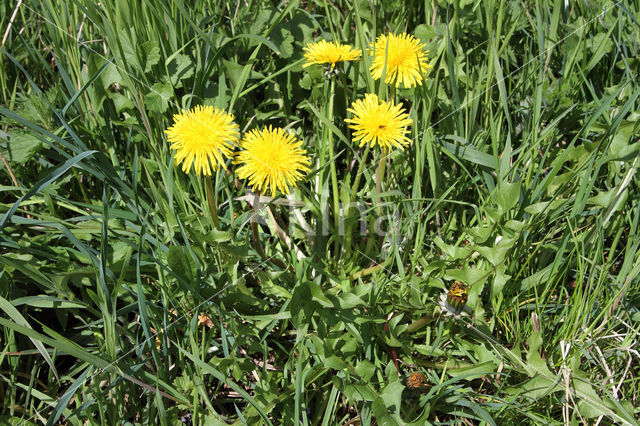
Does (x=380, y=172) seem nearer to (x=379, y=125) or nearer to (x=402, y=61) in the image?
(x=379, y=125)

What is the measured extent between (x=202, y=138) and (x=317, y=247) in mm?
477

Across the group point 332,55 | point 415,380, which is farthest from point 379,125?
point 415,380

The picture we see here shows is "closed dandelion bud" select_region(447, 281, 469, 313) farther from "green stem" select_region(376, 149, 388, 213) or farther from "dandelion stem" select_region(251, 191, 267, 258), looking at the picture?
"dandelion stem" select_region(251, 191, 267, 258)

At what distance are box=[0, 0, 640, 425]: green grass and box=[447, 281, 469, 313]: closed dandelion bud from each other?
0.06m

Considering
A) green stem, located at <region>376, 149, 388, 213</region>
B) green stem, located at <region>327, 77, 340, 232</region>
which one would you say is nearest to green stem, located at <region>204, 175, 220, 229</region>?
green stem, located at <region>327, 77, 340, 232</region>

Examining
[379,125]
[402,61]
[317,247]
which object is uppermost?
[402,61]

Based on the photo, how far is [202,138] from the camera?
125 cm

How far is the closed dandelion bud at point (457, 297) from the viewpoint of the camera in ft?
4.14

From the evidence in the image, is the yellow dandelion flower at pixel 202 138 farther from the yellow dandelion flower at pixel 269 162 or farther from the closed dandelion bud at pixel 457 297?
the closed dandelion bud at pixel 457 297

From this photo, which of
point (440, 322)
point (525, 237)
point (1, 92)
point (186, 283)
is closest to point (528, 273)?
point (525, 237)

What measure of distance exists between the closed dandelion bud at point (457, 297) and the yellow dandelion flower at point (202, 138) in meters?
0.61

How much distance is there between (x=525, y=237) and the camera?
139 cm

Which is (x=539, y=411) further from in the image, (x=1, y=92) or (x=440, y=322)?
(x=1, y=92)

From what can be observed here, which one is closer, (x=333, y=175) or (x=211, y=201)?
(x=211, y=201)
